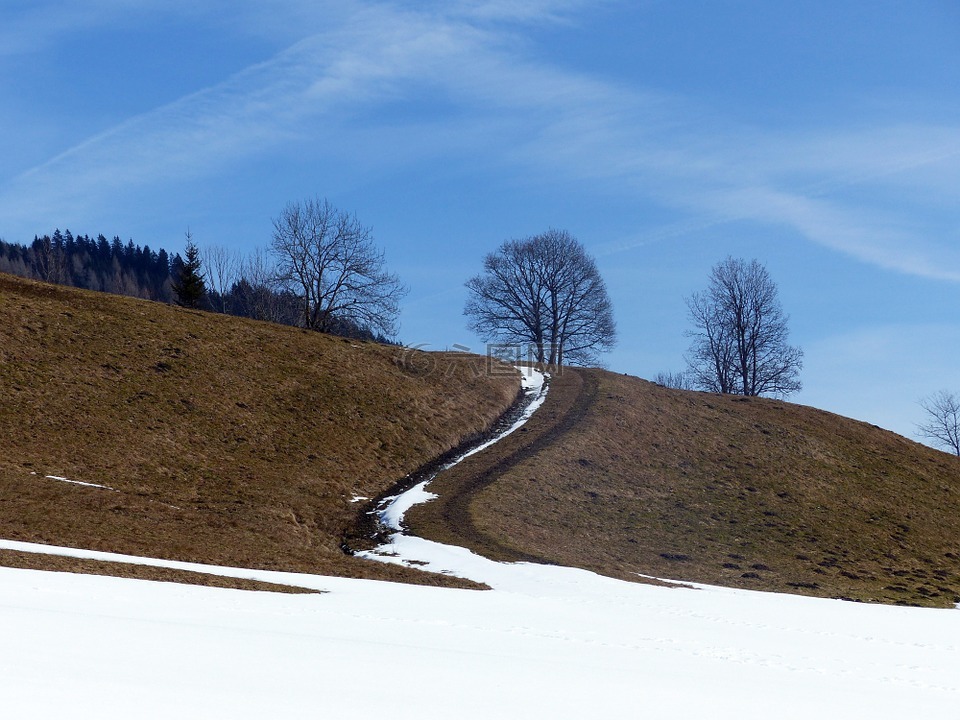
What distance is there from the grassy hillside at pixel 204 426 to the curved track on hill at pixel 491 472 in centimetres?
204

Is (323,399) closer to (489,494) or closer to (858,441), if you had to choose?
(489,494)

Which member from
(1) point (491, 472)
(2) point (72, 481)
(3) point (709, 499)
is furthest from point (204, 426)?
(3) point (709, 499)

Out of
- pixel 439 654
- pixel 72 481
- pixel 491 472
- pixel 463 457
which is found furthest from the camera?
pixel 463 457

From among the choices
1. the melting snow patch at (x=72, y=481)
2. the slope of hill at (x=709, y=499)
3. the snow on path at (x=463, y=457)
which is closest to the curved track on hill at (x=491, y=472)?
the slope of hill at (x=709, y=499)

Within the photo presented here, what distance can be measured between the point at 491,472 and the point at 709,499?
8.22 metres

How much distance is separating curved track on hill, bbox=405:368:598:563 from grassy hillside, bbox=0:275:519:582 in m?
2.04

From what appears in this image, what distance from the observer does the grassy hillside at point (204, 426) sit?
781 inches

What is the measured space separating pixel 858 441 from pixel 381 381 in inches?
945

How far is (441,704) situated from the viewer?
7.07 metres

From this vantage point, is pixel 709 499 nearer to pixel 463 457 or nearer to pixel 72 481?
pixel 463 457

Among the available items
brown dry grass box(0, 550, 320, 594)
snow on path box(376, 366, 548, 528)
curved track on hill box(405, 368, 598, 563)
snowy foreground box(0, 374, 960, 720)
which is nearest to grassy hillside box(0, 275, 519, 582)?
snow on path box(376, 366, 548, 528)

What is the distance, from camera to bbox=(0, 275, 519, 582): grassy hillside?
781 inches

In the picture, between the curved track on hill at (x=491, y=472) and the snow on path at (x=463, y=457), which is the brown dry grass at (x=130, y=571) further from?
the curved track on hill at (x=491, y=472)

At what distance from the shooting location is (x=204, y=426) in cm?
2827
